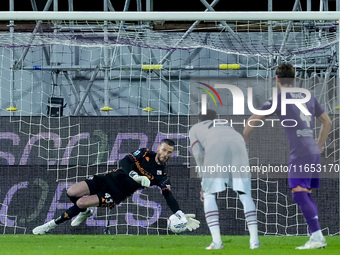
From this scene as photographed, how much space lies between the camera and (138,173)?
10773 mm

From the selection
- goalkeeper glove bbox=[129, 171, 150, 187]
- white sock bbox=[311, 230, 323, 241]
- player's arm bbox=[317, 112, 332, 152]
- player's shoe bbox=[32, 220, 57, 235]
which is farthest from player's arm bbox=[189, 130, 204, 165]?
player's shoe bbox=[32, 220, 57, 235]

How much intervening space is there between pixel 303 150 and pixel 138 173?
8.55 ft

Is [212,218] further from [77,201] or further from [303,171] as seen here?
[77,201]

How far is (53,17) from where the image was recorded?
927 cm

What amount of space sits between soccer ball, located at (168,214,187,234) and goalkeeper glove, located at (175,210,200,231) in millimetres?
29

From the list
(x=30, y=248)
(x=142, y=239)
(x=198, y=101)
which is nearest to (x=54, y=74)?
(x=198, y=101)

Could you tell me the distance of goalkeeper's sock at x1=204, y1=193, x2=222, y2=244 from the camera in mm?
8602

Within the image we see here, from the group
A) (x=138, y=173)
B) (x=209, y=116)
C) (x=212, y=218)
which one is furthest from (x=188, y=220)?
(x=212, y=218)

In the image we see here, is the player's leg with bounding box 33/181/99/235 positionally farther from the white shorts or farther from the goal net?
the white shorts

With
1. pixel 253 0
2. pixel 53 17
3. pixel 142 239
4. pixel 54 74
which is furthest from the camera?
pixel 253 0

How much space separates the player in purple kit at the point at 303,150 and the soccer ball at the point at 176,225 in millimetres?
2073

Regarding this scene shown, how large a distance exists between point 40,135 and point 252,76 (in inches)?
110

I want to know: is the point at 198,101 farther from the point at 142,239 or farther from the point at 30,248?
the point at 30,248

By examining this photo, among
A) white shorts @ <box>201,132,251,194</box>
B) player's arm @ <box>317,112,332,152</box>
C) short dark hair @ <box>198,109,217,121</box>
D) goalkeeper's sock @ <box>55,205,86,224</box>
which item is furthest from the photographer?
goalkeeper's sock @ <box>55,205,86,224</box>
